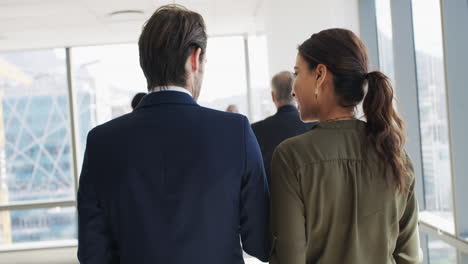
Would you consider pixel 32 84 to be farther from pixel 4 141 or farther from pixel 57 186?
pixel 57 186

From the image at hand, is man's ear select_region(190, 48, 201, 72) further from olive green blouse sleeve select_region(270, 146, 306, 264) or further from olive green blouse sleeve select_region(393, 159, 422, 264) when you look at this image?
olive green blouse sleeve select_region(393, 159, 422, 264)

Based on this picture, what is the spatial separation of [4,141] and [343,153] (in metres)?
7.60

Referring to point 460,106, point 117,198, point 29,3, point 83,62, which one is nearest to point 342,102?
point 117,198

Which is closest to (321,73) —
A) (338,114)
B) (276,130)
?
(338,114)

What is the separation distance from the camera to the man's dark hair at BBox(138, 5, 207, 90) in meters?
1.18

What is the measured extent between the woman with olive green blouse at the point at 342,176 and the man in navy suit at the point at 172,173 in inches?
3.5

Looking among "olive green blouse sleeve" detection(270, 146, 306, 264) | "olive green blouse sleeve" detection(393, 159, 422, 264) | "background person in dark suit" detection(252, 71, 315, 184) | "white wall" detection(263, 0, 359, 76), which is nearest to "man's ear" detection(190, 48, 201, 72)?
"olive green blouse sleeve" detection(270, 146, 306, 264)

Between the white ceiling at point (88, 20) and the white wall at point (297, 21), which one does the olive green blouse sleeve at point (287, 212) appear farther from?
the white ceiling at point (88, 20)

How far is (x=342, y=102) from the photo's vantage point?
4.23 feet

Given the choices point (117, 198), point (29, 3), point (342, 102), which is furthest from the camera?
point (29, 3)

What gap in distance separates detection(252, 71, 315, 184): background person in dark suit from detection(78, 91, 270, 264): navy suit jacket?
5.49 feet

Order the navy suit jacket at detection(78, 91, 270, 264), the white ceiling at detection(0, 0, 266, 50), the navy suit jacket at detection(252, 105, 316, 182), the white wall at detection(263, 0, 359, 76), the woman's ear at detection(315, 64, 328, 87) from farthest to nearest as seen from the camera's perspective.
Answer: the white ceiling at detection(0, 0, 266, 50), the white wall at detection(263, 0, 359, 76), the navy suit jacket at detection(252, 105, 316, 182), the woman's ear at detection(315, 64, 328, 87), the navy suit jacket at detection(78, 91, 270, 264)

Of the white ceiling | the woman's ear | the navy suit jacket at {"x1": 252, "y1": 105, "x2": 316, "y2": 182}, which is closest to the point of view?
the woman's ear

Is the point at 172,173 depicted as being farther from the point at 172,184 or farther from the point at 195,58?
the point at 195,58
